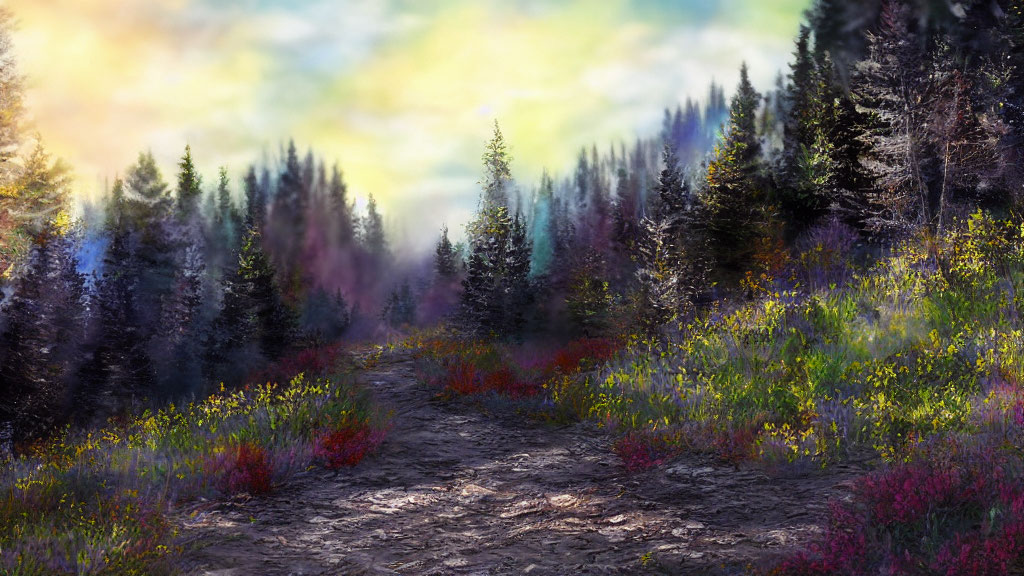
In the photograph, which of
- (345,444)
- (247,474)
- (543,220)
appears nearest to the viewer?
(247,474)

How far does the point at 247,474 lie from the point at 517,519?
3.49 metres

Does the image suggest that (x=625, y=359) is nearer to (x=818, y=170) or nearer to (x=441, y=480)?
(x=441, y=480)

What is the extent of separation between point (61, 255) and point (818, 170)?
31398mm

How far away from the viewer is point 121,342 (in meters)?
25.3

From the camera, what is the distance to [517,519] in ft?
24.4

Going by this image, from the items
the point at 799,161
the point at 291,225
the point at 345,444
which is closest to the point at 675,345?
the point at 345,444

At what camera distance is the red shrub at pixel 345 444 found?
963 cm

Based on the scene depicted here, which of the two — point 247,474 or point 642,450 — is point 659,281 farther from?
point 247,474

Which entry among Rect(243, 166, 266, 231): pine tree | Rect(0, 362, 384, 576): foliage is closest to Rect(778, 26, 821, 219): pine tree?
Rect(0, 362, 384, 576): foliage

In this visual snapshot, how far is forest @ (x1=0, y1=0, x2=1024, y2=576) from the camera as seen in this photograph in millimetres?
5977

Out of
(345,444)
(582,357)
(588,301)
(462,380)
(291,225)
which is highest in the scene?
(291,225)

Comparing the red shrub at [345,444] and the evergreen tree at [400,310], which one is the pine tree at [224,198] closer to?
the evergreen tree at [400,310]

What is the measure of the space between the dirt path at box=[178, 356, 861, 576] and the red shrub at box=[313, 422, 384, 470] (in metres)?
0.23

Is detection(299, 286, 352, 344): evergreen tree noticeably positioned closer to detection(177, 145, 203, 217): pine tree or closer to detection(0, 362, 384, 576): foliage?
detection(177, 145, 203, 217): pine tree
